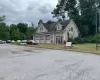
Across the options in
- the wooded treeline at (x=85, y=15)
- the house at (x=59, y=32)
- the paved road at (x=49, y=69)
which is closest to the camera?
the paved road at (x=49, y=69)

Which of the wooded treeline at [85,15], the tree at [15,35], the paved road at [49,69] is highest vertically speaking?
the wooded treeline at [85,15]

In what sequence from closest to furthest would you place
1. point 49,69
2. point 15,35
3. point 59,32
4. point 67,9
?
point 49,69 → point 59,32 → point 67,9 → point 15,35

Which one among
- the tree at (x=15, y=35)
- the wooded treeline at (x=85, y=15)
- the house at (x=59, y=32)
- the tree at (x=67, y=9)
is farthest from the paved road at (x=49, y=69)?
the tree at (x=15, y=35)

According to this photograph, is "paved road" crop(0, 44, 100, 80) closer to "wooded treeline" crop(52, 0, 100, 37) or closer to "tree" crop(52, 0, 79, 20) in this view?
"wooded treeline" crop(52, 0, 100, 37)

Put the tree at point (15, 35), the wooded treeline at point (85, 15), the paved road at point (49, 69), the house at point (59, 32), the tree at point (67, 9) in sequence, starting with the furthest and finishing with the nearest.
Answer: the tree at point (15, 35) → the tree at point (67, 9) → the wooded treeline at point (85, 15) → the house at point (59, 32) → the paved road at point (49, 69)

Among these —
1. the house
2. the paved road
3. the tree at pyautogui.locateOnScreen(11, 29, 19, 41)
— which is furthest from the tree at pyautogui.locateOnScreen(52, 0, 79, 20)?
the paved road

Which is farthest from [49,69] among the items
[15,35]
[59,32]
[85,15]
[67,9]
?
[15,35]

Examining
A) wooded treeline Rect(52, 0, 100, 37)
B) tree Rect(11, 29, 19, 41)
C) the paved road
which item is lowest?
the paved road

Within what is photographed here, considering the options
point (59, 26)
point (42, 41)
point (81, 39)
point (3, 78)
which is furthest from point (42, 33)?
point (3, 78)

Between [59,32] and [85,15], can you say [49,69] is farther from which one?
[85,15]

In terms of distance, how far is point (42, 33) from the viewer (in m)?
59.2

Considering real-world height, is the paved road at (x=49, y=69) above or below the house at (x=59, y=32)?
below

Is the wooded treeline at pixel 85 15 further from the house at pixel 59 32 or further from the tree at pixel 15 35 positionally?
the tree at pixel 15 35

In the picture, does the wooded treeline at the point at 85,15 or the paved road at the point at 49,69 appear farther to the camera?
the wooded treeline at the point at 85,15
